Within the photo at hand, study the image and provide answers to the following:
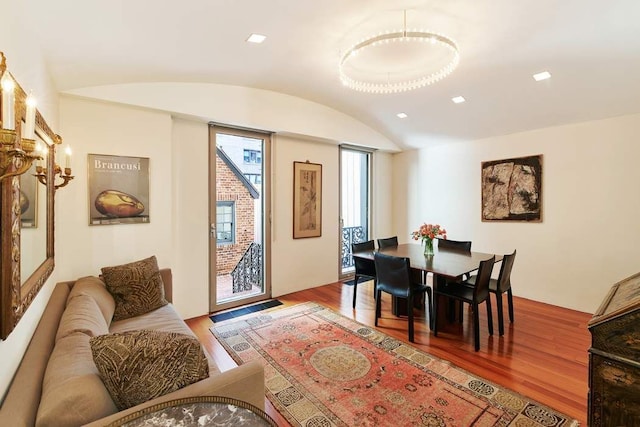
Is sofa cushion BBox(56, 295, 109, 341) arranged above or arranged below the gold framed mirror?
below

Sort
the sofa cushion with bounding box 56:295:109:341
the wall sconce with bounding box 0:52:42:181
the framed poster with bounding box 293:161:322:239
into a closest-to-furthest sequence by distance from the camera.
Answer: the wall sconce with bounding box 0:52:42:181
the sofa cushion with bounding box 56:295:109:341
the framed poster with bounding box 293:161:322:239

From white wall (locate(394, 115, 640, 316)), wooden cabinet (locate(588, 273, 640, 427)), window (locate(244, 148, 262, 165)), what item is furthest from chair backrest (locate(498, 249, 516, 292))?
window (locate(244, 148, 262, 165))

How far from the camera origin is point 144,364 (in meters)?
1.17

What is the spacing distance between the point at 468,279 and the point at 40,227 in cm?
394

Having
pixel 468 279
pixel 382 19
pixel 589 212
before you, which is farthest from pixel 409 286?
pixel 589 212

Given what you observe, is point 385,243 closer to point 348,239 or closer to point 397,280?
point 397,280

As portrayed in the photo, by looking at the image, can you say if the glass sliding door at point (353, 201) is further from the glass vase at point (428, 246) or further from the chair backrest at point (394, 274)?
the chair backrest at point (394, 274)

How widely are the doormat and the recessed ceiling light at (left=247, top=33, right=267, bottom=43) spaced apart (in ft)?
9.91

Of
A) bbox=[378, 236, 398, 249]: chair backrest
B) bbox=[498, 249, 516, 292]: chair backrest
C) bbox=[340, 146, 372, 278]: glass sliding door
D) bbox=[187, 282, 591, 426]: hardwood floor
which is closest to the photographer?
bbox=[187, 282, 591, 426]: hardwood floor

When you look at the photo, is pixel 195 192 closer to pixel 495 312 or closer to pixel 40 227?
pixel 40 227

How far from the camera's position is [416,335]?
10.3 ft

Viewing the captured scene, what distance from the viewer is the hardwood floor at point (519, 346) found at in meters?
2.25

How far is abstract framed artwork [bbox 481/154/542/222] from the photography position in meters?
4.13

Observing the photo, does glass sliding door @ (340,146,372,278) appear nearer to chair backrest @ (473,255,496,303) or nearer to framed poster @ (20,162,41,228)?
chair backrest @ (473,255,496,303)
